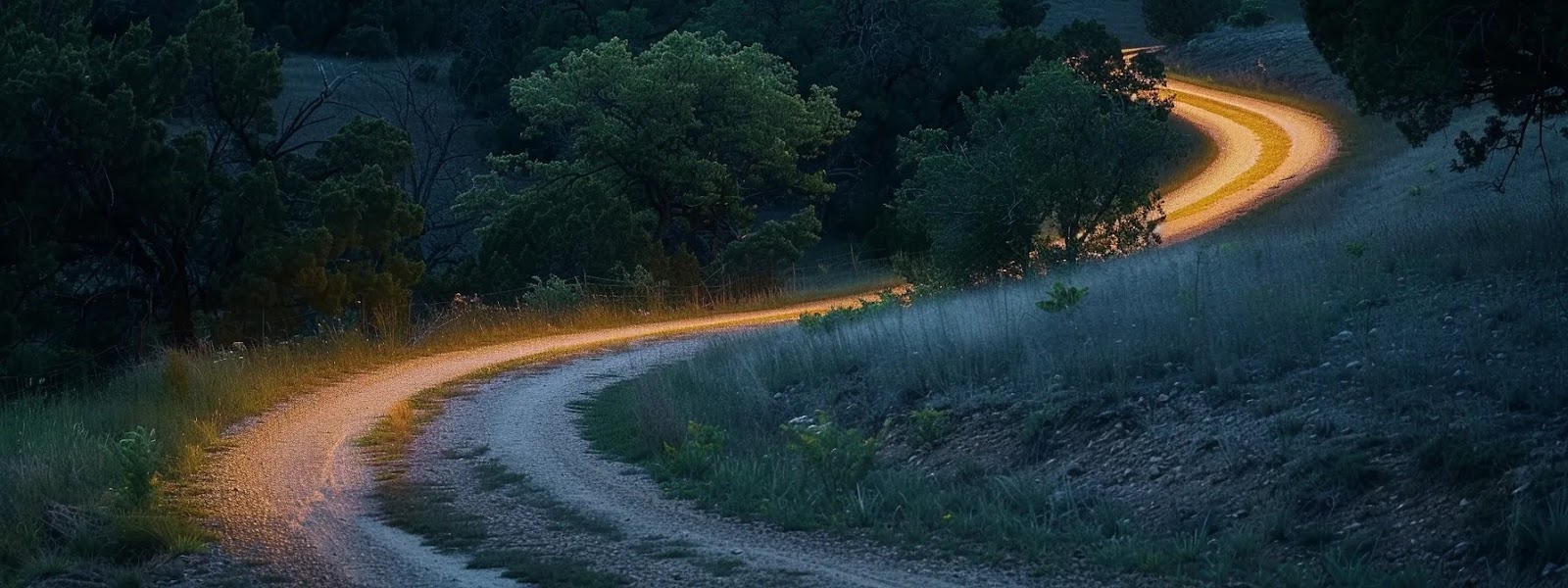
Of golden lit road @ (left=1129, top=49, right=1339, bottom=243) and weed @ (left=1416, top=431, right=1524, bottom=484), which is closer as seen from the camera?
weed @ (left=1416, top=431, right=1524, bottom=484)

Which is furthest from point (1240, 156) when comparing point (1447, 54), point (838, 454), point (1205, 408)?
point (838, 454)

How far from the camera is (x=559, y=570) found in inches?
325

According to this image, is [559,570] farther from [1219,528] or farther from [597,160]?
[597,160]

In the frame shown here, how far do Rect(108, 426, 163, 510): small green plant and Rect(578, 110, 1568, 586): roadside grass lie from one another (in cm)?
350

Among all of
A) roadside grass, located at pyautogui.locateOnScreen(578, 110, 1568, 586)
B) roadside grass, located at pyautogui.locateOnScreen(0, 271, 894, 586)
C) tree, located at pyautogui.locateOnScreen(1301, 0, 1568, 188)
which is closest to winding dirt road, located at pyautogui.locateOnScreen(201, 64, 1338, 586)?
roadside grass, located at pyautogui.locateOnScreen(0, 271, 894, 586)

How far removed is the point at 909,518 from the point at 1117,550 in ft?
4.91

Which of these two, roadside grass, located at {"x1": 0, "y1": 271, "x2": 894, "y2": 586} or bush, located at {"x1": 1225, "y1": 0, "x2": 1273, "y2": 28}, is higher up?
bush, located at {"x1": 1225, "y1": 0, "x2": 1273, "y2": 28}

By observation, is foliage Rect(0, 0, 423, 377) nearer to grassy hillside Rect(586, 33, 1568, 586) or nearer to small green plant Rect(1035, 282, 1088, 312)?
grassy hillside Rect(586, 33, 1568, 586)

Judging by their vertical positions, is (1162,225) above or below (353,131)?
below

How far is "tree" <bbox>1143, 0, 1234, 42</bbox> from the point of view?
6694 centimetres

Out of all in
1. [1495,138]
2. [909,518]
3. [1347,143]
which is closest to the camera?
[909,518]

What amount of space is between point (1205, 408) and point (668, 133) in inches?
992

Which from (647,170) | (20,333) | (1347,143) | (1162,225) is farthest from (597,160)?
(1347,143)

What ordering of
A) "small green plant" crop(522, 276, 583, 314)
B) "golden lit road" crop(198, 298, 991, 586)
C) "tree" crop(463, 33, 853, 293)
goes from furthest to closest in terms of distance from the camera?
"tree" crop(463, 33, 853, 293) < "small green plant" crop(522, 276, 583, 314) < "golden lit road" crop(198, 298, 991, 586)
